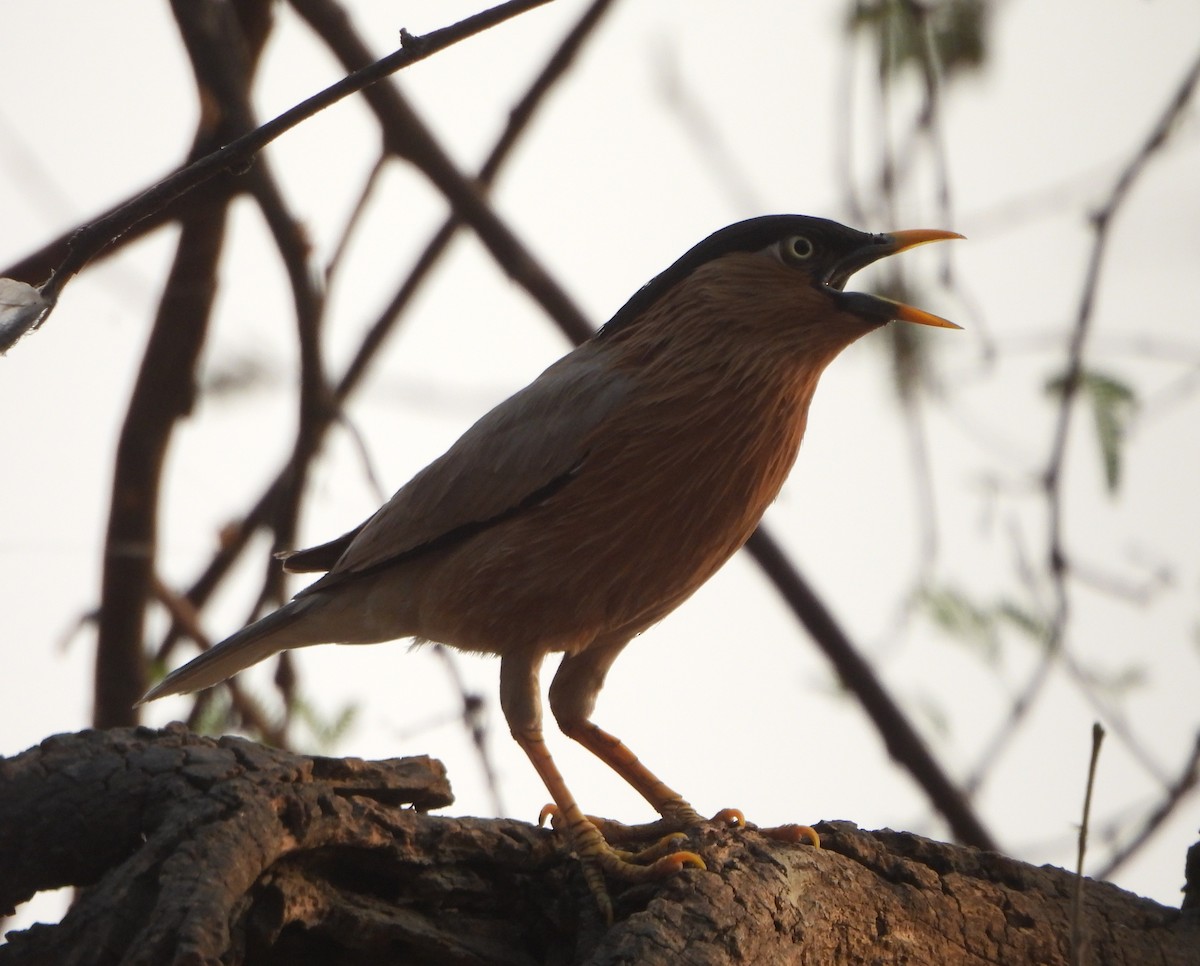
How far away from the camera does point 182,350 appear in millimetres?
5070

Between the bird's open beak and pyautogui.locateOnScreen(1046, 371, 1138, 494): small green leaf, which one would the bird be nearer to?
the bird's open beak

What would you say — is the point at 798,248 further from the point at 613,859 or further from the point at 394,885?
the point at 394,885

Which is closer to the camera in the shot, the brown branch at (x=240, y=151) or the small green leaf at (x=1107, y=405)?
the brown branch at (x=240, y=151)

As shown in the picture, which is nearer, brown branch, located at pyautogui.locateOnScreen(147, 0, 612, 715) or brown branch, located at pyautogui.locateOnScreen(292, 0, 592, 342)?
brown branch, located at pyautogui.locateOnScreen(292, 0, 592, 342)

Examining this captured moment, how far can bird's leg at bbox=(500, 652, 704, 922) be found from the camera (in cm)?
306

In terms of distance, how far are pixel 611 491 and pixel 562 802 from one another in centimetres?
87

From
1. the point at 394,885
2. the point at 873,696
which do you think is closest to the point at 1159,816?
the point at 873,696

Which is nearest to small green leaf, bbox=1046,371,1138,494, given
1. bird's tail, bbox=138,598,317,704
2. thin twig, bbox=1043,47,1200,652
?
thin twig, bbox=1043,47,1200,652

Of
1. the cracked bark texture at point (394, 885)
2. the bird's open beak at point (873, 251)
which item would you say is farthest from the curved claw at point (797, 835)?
the bird's open beak at point (873, 251)

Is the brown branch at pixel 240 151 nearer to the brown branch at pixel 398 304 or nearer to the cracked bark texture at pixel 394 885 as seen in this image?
the cracked bark texture at pixel 394 885

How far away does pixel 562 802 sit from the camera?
365 centimetres

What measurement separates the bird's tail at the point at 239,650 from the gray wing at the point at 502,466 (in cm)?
16

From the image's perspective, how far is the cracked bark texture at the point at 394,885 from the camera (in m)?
2.58

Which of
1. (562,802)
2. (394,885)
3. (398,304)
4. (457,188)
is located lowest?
(394,885)
